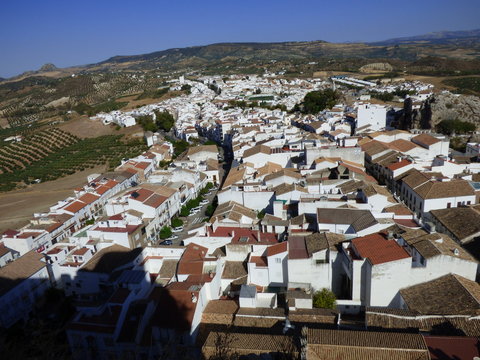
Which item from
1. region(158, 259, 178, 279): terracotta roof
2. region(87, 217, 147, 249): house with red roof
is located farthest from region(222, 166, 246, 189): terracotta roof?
region(158, 259, 178, 279): terracotta roof

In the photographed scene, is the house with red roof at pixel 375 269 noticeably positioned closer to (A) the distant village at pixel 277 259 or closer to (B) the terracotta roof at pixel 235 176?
(A) the distant village at pixel 277 259

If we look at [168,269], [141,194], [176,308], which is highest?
[141,194]

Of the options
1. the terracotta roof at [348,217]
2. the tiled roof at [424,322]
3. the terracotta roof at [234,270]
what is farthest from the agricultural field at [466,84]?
the tiled roof at [424,322]

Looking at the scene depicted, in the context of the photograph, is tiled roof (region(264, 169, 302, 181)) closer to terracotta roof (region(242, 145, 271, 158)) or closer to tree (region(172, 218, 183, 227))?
terracotta roof (region(242, 145, 271, 158))

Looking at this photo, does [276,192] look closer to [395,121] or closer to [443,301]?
[443,301]

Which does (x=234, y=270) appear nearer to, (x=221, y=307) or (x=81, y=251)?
(x=221, y=307)

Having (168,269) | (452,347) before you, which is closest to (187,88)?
(168,269)
